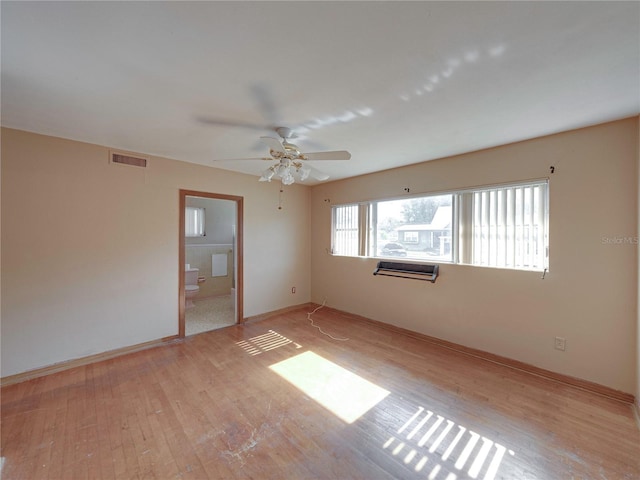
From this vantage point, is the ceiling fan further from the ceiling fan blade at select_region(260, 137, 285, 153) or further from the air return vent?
the air return vent

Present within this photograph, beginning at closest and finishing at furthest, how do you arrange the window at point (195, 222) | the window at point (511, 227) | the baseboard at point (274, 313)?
the window at point (511, 227)
the baseboard at point (274, 313)
the window at point (195, 222)

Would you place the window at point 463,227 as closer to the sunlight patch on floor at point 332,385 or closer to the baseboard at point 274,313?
the baseboard at point 274,313

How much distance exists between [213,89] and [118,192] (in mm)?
2090

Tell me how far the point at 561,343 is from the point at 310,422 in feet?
8.22

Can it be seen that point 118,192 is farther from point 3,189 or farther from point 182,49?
point 182,49

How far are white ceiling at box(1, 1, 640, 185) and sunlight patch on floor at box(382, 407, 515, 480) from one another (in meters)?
2.43

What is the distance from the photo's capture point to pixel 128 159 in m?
3.10

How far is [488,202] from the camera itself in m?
2.98

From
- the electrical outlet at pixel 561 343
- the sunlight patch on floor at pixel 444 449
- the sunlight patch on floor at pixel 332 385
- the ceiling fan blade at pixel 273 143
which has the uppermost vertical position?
the ceiling fan blade at pixel 273 143

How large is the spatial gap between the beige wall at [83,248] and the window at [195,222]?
2537 millimetres

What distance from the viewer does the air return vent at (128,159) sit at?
300 centimetres

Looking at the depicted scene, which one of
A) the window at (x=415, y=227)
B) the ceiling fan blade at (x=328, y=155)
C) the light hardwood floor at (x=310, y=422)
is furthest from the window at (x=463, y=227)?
the ceiling fan blade at (x=328, y=155)

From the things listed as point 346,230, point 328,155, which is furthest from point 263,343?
point 328,155

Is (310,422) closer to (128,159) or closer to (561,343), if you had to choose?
(561,343)
